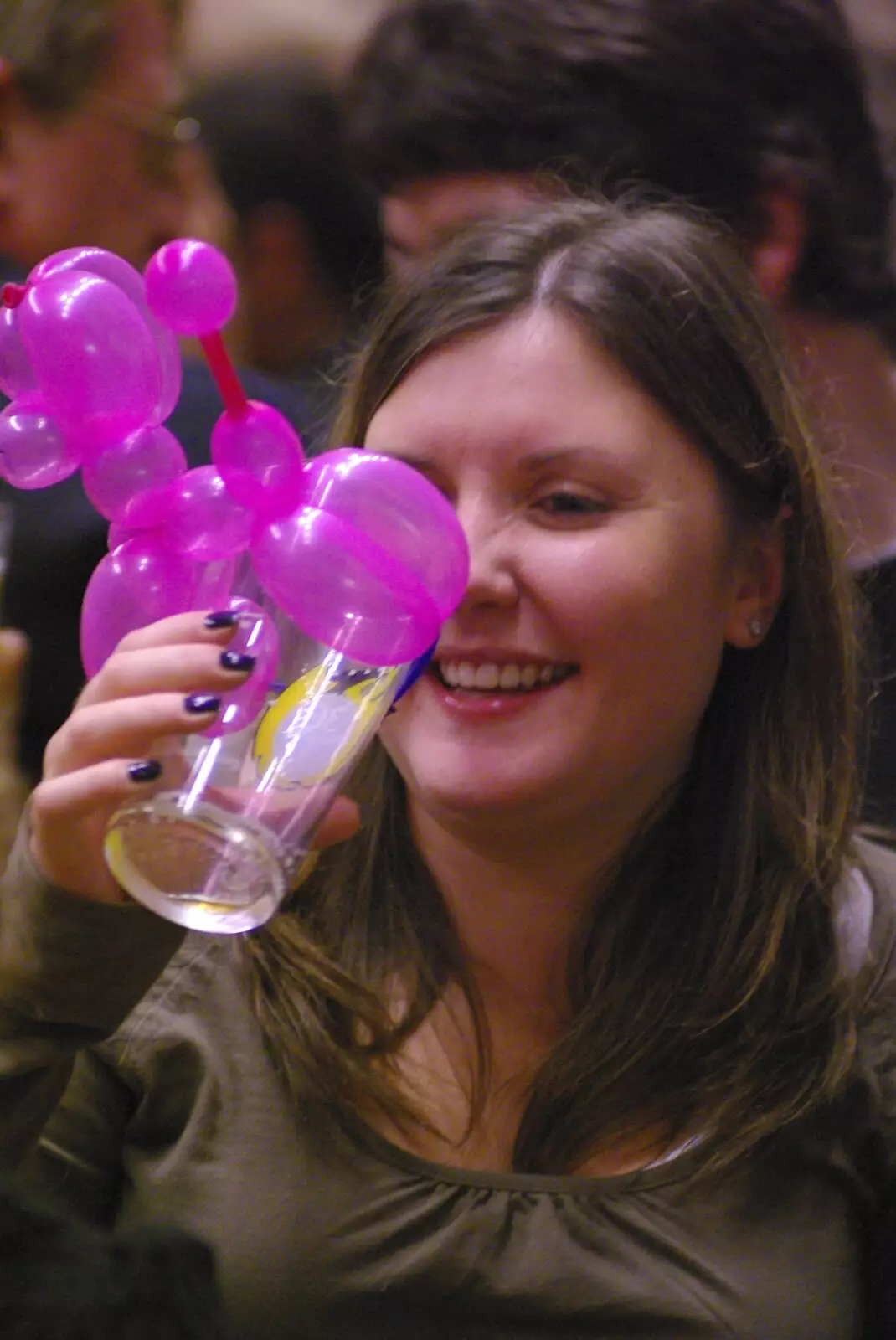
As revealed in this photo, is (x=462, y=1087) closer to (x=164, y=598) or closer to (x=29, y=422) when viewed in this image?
(x=164, y=598)

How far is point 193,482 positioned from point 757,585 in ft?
A: 1.57

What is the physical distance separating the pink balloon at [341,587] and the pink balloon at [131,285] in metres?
0.10

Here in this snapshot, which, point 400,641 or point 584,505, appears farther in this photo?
point 584,505

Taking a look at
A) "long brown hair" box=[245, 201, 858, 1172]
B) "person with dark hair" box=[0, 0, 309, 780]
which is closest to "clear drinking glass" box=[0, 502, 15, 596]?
"person with dark hair" box=[0, 0, 309, 780]

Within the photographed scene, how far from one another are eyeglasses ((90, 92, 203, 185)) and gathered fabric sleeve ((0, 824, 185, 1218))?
2.97 ft

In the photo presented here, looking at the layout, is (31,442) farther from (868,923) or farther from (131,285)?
(868,923)

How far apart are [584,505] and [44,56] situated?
803 millimetres

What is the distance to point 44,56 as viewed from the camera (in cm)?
158

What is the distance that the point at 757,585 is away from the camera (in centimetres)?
124

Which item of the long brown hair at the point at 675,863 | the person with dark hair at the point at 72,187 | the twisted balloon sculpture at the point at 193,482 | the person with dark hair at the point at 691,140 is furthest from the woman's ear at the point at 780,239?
the twisted balloon sculpture at the point at 193,482

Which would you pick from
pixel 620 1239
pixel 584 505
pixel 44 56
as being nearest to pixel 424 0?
pixel 44 56

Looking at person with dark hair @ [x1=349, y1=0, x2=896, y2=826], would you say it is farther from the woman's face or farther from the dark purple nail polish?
the dark purple nail polish

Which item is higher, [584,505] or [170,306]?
[170,306]

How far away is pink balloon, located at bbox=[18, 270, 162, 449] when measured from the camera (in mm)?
866
